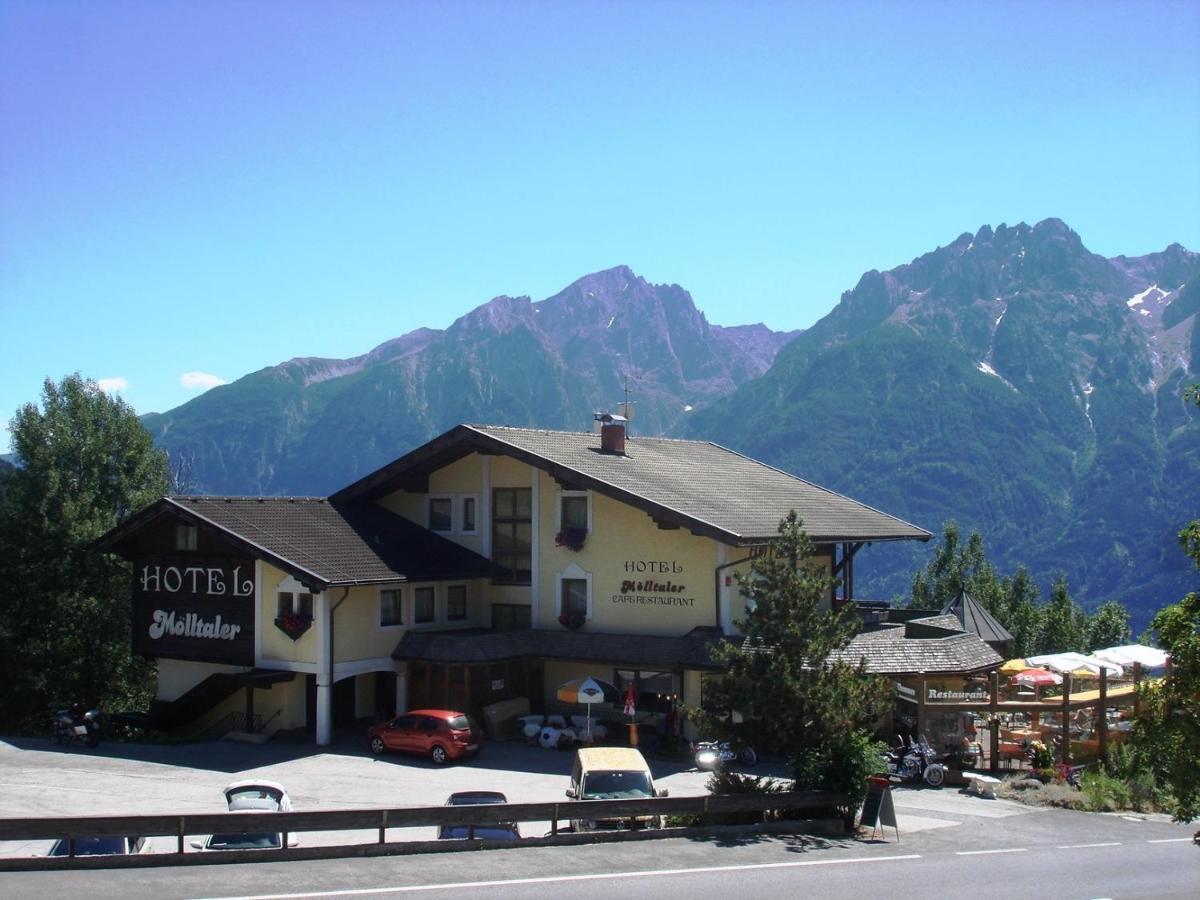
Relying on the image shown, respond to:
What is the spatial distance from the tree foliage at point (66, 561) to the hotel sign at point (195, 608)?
25.3ft

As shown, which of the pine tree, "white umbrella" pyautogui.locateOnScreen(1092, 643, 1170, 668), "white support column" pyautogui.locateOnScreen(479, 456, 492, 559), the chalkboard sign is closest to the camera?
the chalkboard sign

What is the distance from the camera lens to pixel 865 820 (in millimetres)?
22406

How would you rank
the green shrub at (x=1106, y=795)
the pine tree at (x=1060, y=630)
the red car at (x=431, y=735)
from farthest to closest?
1. the pine tree at (x=1060, y=630)
2. the red car at (x=431, y=735)
3. the green shrub at (x=1106, y=795)

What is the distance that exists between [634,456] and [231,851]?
25468mm

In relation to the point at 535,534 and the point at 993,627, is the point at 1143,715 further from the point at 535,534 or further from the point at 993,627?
the point at 993,627

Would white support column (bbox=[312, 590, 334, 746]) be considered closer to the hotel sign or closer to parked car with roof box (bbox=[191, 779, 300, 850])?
the hotel sign

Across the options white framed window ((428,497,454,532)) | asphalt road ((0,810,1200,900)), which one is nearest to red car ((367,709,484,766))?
white framed window ((428,497,454,532))

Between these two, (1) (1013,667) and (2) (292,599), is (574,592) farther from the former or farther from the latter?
(1) (1013,667)

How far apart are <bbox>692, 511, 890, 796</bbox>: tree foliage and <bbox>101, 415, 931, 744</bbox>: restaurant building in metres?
8.57

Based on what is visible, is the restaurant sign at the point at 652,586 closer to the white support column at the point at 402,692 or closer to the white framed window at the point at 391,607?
the white framed window at the point at 391,607

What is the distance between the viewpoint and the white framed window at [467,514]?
3969 cm

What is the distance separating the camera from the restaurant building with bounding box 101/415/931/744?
34.0 m

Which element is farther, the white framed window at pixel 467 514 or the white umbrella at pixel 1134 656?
the white umbrella at pixel 1134 656

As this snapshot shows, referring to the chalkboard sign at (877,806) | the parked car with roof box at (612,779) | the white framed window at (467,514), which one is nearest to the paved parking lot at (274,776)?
the parked car with roof box at (612,779)
